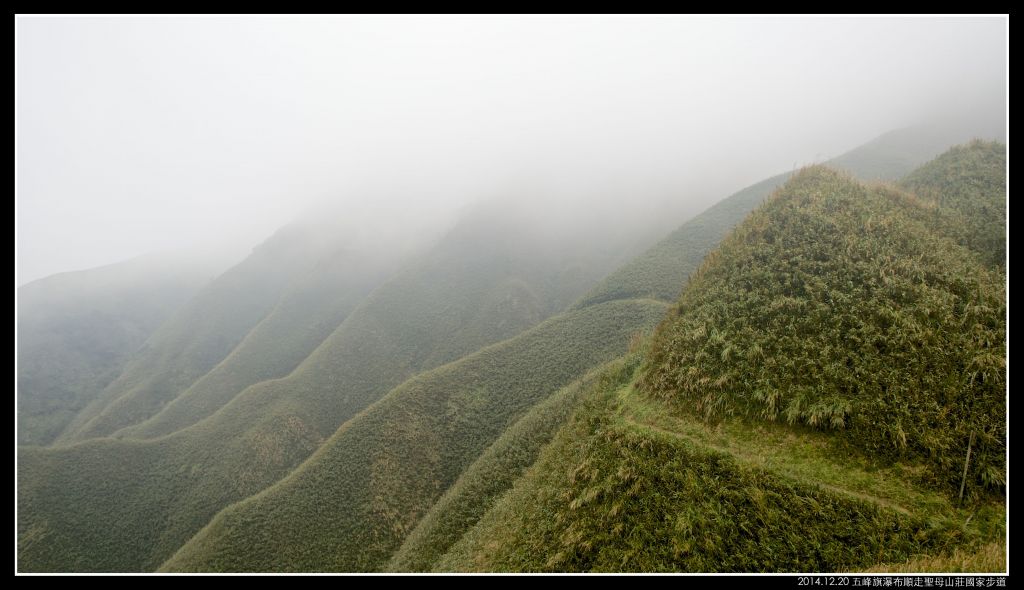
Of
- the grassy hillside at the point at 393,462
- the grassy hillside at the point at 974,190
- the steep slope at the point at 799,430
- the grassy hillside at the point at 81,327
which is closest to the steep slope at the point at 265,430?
the grassy hillside at the point at 393,462

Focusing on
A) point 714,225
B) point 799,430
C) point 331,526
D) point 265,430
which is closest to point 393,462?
point 331,526

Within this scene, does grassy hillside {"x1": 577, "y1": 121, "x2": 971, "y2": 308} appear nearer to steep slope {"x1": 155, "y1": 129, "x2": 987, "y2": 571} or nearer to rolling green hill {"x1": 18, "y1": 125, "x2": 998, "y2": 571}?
rolling green hill {"x1": 18, "y1": 125, "x2": 998, "y2": 571}

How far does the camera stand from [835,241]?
1440 cm

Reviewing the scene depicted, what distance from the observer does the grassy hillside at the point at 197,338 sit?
66875mm

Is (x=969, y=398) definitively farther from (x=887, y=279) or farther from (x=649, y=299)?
(x=649, y=299)

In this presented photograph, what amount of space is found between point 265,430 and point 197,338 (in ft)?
240

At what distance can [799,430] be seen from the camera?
391 inches

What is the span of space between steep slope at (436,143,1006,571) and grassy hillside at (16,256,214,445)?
361 feet

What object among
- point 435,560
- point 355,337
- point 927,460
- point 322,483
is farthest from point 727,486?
point 355,337

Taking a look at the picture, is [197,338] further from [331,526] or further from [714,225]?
[714,225]

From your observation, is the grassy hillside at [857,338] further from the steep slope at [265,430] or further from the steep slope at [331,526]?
the steep slope at [265,430]

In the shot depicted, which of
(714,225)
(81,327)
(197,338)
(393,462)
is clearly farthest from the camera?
(81,327)

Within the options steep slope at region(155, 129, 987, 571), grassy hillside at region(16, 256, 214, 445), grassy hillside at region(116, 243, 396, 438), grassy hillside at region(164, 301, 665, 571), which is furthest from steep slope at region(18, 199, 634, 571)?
grassy hillside at region(16, 256, 214, 445)

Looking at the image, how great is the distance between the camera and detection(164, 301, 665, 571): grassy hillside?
72.6 feet
